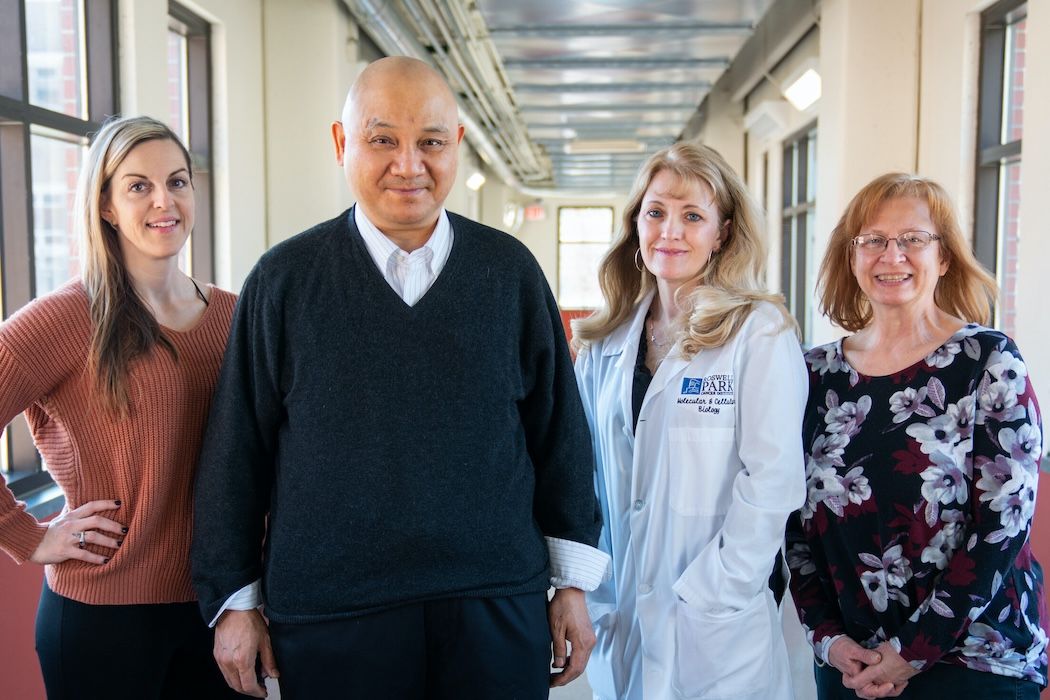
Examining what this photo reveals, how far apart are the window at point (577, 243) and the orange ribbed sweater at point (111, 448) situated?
1741 centimetres

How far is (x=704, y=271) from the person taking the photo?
1996 mm

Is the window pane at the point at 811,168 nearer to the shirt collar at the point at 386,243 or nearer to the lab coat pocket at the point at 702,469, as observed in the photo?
the lab coat pocket at the point at 702,469

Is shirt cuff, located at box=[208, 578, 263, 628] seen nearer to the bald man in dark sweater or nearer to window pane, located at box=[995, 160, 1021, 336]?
the bald man in dark sweater

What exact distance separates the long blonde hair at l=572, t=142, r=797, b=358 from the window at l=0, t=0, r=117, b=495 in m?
1.64

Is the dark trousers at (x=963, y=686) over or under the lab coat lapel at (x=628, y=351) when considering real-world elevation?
under

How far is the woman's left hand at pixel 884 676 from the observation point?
5.06 ft

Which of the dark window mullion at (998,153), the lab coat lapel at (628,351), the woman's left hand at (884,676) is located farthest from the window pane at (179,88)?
the woman's left hand at (884,676)

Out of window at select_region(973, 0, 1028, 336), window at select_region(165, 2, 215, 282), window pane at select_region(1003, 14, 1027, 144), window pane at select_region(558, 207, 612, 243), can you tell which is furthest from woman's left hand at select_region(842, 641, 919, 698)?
window pane at select_region(558, 207, 612, 243)

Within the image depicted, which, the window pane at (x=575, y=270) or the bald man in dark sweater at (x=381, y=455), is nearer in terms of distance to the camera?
the bald man in dark sweater at (x=381, y=455)

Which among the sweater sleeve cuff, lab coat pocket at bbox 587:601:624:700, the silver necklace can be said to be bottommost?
lab coat pocket at bbox 587:601:624:700

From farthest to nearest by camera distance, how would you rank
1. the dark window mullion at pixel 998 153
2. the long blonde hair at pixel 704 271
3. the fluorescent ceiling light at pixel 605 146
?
the fluorescent ceiling light at pixel 605 146 → the dark window mullion at pixel 998 153 → the long blonde hair at pixel 704 271

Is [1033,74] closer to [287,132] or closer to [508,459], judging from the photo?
[508,459]

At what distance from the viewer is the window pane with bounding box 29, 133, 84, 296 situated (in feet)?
10.4

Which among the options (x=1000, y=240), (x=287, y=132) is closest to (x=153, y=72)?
(x=287, y=132)
